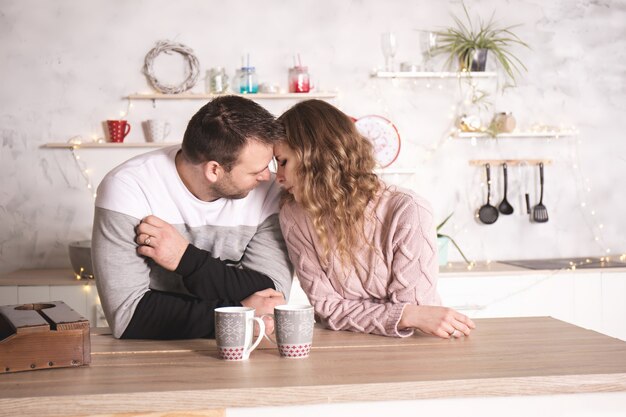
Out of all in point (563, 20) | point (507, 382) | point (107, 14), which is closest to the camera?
point (507, 382)

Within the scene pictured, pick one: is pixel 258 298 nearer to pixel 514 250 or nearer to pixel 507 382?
pixel 507 382

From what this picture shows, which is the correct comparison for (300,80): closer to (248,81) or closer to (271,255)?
(248,81)

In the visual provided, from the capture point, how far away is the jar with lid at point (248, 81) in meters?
3.69

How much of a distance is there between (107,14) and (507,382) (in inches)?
118

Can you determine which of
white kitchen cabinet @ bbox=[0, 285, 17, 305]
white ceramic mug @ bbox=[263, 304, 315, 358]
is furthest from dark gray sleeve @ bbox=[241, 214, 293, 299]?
white kitchen cabinet @ bbox=[0, 285, 17, 305]

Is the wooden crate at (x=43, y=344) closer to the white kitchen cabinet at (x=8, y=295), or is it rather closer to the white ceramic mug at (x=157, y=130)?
the white kitchen cabinet at (x=8, y=295)

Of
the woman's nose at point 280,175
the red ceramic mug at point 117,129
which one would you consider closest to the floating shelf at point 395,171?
the red ceramic mug at point 117,129

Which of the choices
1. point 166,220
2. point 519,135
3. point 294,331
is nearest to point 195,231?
point 166,220

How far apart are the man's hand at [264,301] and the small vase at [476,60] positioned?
2.31 metres

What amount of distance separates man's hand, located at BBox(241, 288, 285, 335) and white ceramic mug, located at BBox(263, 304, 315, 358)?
31 centimetres

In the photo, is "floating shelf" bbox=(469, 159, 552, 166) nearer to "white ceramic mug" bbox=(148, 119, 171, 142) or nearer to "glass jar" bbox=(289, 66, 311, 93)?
"glass jar" bbox=(289, 66, 311, 93)

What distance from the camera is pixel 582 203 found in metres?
3.99

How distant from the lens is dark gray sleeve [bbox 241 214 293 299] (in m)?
1.94

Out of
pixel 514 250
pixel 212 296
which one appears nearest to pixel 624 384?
pixel 212 296
